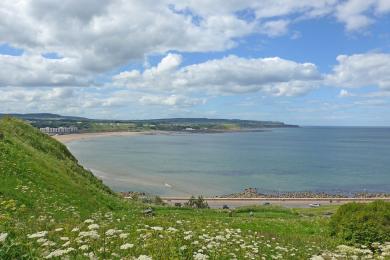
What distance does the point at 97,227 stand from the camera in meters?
9.90

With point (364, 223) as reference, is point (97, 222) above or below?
above

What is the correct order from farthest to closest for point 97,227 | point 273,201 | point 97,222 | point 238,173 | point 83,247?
1. point 238,173
2. point 273,201
3. point 97,222
4. point 97,227
5. point 83,247

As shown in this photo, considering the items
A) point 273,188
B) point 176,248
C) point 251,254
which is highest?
point 176,248

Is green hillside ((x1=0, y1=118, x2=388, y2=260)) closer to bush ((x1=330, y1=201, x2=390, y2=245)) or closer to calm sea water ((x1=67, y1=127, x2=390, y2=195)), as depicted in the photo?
bush ((x1=330, y1=201, x2=390, y2=245))

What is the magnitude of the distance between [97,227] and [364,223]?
48.1ft

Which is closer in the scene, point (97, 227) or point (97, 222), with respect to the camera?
point (97, 227)

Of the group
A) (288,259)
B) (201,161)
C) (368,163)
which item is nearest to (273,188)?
(201,161)

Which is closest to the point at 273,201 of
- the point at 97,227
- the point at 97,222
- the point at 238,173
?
the point at 238,173

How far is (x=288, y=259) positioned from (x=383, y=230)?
940 cm

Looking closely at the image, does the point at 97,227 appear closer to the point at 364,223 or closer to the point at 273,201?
the point at 364,223

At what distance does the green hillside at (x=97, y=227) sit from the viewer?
8.81 metres

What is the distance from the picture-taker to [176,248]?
9.39 m

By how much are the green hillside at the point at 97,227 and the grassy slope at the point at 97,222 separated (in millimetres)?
20

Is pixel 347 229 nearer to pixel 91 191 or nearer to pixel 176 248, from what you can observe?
pixel 176 248
